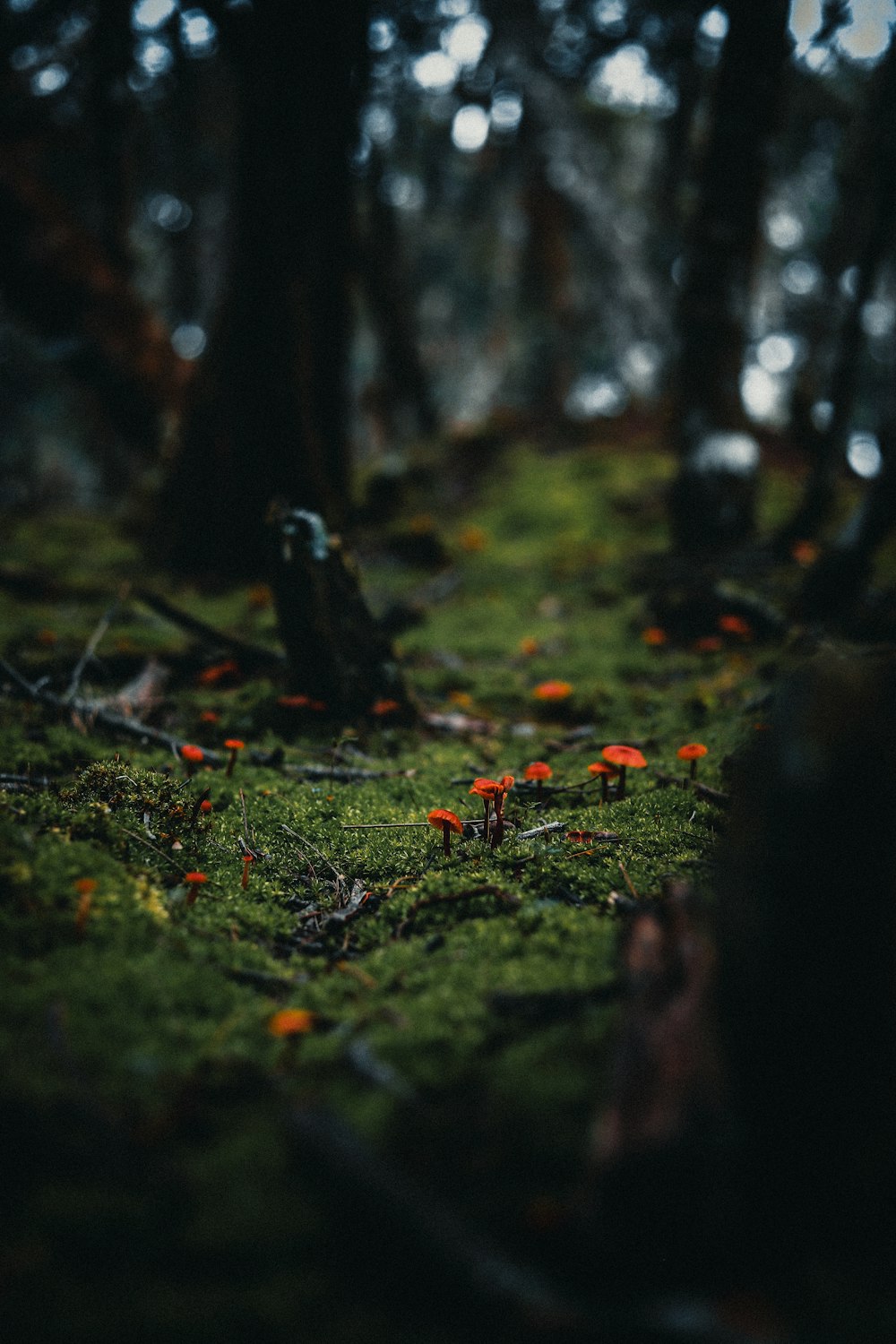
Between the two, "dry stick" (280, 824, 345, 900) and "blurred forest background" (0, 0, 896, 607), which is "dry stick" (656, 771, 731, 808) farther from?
"blurred forest background" (0, 0, 896, 607)

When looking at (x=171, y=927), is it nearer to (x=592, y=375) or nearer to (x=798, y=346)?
(x=798, y=346)

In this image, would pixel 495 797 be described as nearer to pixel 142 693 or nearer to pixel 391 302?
pixel 142 693

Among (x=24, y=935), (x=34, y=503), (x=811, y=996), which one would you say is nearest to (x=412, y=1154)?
(x=811, y=996)

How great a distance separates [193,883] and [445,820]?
0.92m

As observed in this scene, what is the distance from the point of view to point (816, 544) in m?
6.98

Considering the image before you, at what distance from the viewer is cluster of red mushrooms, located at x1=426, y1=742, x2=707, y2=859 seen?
8.66 ft

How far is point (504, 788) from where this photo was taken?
2.75 m

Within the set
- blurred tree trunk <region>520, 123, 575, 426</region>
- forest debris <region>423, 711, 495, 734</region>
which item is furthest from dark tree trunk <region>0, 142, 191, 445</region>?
forest debris <region>423, 711, 495, 734</region>

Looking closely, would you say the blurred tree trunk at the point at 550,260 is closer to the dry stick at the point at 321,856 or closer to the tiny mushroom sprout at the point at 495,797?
the tiny mushroom sprout at the point at 495,797

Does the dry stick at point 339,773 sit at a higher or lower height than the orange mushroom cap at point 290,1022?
higher

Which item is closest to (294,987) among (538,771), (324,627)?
(538,771)

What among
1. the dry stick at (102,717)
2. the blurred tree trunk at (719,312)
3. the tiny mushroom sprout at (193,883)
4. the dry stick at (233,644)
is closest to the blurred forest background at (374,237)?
the blurred tree trunk at (719,312)

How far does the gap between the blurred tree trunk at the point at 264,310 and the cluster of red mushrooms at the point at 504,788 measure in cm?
395

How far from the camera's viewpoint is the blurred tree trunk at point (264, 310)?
638 cm
